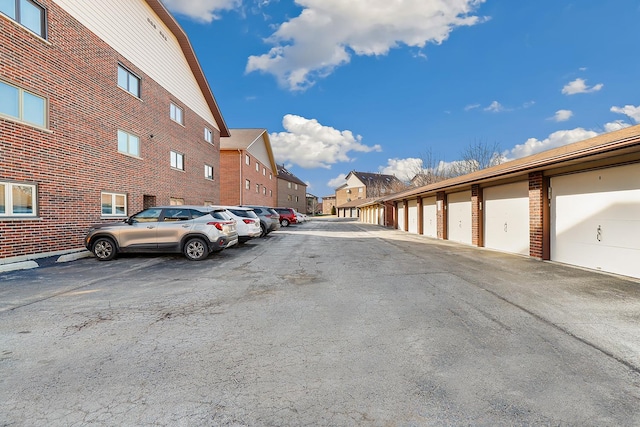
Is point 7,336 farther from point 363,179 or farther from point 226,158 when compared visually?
point 363,179

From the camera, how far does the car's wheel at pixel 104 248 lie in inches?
359

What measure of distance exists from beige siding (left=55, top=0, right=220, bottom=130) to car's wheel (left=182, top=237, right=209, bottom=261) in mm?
8420

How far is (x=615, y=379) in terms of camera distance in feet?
9.29

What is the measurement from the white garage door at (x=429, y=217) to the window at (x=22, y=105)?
17557 mm

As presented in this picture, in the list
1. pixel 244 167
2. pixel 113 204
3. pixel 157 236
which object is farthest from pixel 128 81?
pixel 244 167

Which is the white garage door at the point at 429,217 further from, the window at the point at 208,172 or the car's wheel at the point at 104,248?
the car's wheel at the point at 104,248

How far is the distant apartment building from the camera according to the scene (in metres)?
51.9

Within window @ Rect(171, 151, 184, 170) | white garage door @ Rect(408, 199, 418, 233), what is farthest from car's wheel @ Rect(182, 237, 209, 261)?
white garage door @ Rect(408, 199, 418, 233)

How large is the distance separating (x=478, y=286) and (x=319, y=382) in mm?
4656

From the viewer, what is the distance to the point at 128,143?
13.3 m

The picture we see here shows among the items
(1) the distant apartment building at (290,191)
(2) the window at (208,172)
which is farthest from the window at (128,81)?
(1) the distant apartment building at (290,191)

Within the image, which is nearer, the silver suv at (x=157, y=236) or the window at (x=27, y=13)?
the window at (x=27, y=13)

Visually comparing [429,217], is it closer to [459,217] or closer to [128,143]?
[459,217]

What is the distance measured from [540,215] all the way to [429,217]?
33.6 feet
